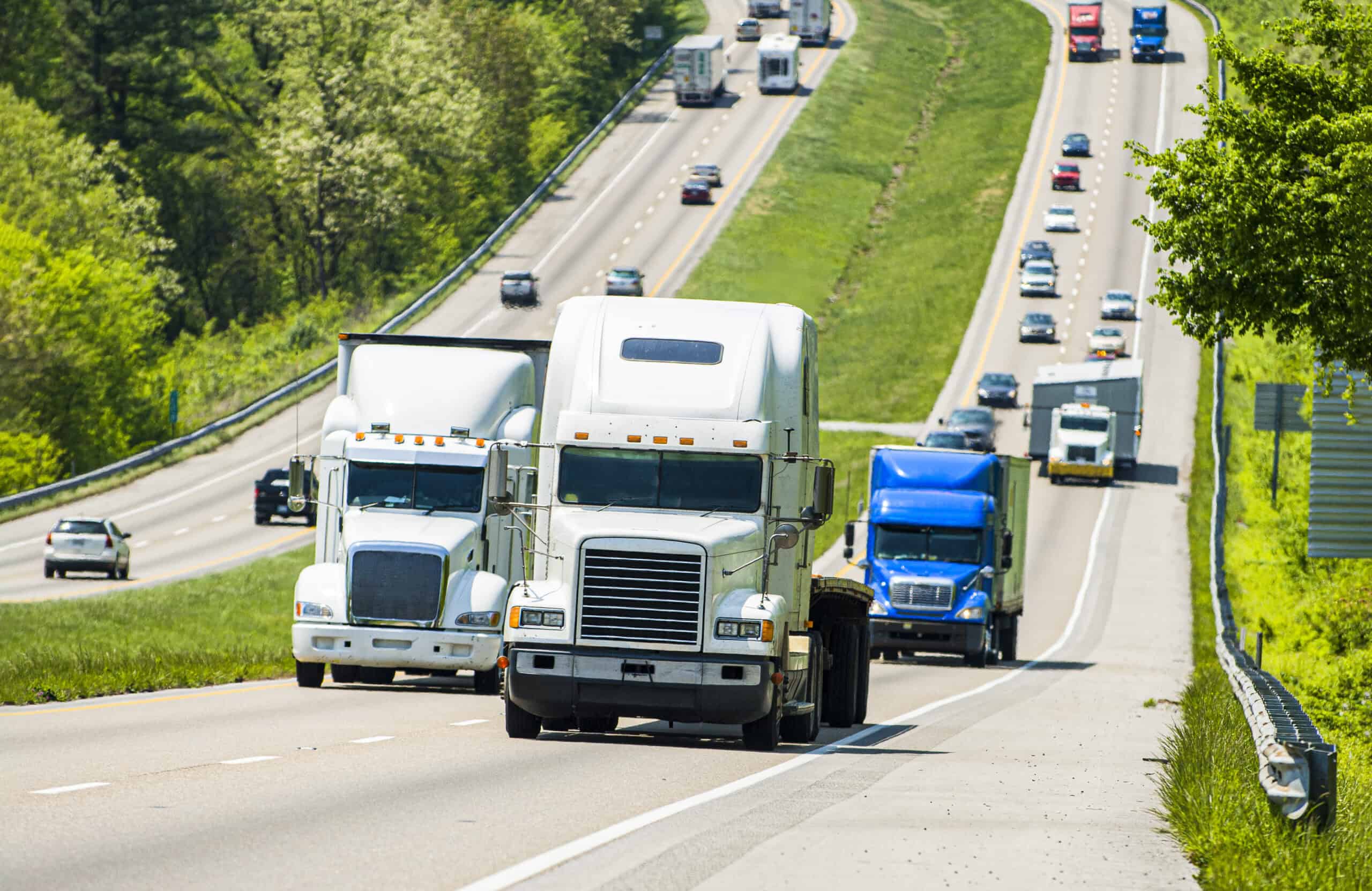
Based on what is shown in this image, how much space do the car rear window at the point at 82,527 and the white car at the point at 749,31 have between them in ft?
306

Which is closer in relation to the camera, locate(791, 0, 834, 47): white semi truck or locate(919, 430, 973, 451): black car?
locate(919, 430, 973, 451): black car

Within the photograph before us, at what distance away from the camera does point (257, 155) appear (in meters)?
107

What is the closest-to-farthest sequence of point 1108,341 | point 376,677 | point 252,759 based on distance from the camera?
point 252,759 → point 376,677 → point 1108,341

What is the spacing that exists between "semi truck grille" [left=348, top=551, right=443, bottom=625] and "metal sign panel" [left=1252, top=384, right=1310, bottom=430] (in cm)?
2510

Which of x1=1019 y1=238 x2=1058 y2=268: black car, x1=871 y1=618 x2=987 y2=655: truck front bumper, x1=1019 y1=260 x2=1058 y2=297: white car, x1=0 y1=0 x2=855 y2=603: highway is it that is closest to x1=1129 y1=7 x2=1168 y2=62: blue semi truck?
x1=0 y1=0 x2=855 y2=603: highway

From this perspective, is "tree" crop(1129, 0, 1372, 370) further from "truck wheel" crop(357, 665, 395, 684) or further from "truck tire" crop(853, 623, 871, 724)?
"truck wheel" crop(357, 665, 395, 684)

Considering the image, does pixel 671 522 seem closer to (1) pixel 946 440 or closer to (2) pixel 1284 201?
(2) pixel 1284 201

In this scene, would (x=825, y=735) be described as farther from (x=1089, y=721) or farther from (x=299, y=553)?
(x=299, y=553)

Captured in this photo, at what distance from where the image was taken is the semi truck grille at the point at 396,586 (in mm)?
23703

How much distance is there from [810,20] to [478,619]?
4458 inches

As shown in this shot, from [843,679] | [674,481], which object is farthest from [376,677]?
[674,481]

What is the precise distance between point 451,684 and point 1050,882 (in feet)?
57.4

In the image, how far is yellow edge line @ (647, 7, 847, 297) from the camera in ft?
308

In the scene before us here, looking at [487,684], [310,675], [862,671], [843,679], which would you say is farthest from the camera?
[487,684]
